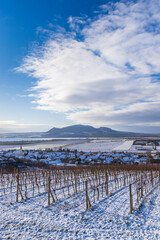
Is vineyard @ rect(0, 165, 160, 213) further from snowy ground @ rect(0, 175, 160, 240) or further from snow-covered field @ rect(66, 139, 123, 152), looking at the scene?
snow-covered field @ rect(66, 139, 123, 152)

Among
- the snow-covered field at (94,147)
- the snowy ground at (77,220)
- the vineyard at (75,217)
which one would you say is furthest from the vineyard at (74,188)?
the snow-covered field at (94,147)

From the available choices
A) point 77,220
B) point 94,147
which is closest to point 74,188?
point 77,220

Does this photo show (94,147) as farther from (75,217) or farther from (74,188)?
(75,217)

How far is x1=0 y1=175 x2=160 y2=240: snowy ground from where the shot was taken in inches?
250

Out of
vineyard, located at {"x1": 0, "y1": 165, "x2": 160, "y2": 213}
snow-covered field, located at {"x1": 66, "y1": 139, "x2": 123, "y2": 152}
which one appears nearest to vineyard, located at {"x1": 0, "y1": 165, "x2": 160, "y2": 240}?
vineyard, located at {"x1": 0, "y1": 165, "x2": 160, "y2": 213}

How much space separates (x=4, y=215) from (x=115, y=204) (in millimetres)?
5544

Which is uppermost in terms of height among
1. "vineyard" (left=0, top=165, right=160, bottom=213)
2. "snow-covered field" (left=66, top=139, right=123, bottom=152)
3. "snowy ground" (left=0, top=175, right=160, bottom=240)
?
"snowy ground" (left=0, top=175, right=160, bottom=240)

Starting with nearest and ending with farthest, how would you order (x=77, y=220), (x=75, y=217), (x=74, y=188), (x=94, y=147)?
(x=77, y=220)
(x=75, y=217)
(x=74, y=188)
(x=94, y=147)

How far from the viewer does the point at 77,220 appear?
743 centimetres

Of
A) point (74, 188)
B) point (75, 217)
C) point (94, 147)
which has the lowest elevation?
point (94, 147)

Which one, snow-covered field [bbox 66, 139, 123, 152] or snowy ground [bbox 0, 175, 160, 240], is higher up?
snowy ground [bbox 0, 175, 160, 240]

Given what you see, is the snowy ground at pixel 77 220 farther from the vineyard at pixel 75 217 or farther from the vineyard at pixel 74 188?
the vineyard at pixel 74 188

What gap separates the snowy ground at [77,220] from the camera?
20.9ft

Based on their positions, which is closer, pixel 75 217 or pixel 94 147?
pixel 75 217
